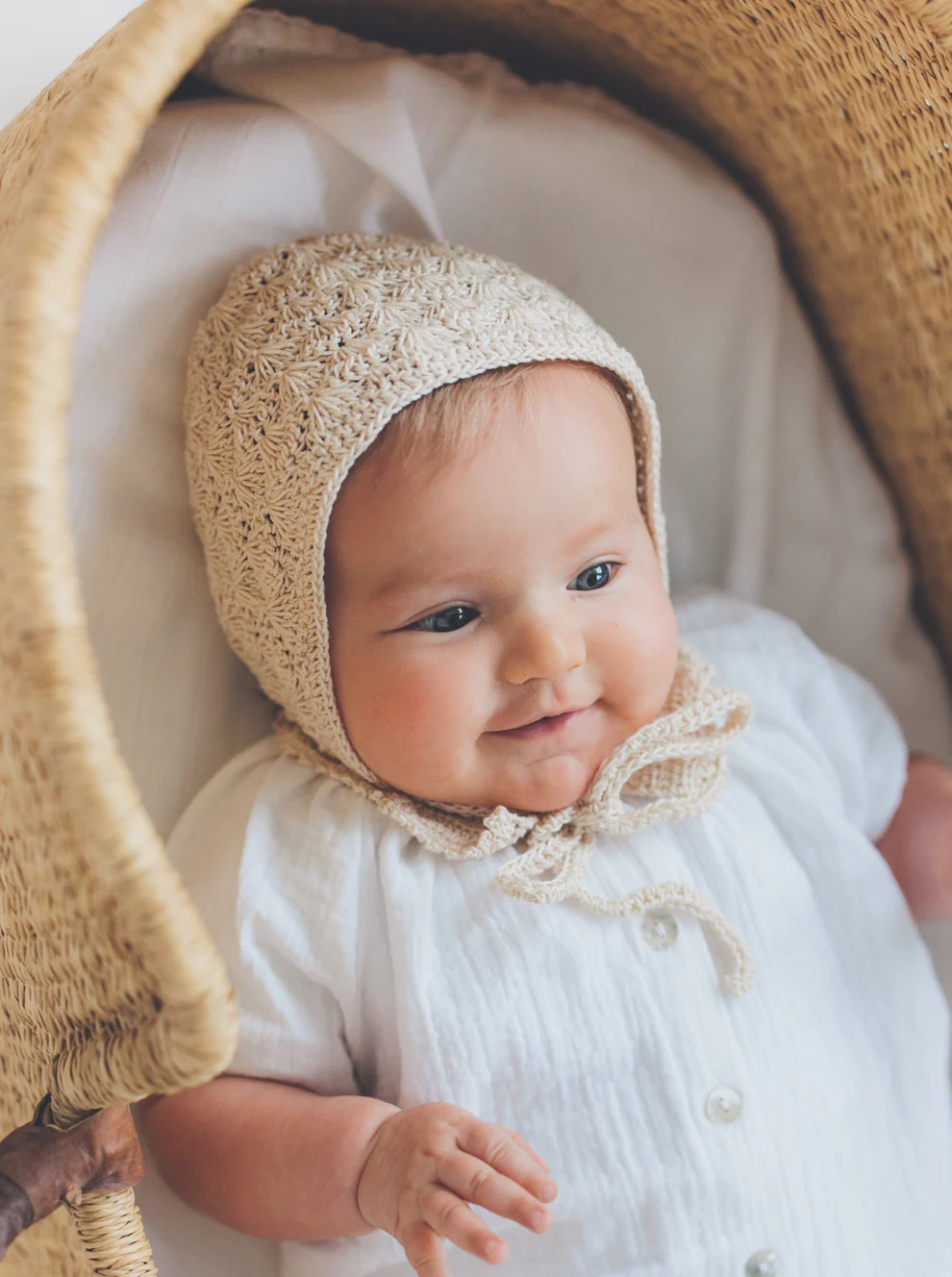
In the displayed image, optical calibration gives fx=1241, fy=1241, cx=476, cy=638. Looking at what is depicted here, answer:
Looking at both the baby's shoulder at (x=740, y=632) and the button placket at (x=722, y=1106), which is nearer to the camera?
the button placket at (x=722, y=1106)

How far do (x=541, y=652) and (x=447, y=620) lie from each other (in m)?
0.08

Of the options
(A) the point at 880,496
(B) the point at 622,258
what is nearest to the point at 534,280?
(B) the point at 622,258

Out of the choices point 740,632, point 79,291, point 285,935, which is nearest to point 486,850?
point 285,935

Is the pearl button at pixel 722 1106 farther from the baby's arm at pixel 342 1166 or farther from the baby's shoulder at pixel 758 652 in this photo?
the baby's shoulder at pixel 758 652

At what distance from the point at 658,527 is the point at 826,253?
335mm

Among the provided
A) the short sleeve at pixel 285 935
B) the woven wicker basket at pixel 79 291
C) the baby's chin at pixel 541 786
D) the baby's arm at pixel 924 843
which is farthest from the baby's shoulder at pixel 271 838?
the baby's arm at pixel 924 843

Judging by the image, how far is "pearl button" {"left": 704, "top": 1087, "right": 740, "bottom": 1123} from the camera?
0.93 m

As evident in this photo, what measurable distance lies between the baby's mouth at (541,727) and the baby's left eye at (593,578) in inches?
3.9

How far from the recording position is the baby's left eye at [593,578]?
3.18ft

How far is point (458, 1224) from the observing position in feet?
2.52

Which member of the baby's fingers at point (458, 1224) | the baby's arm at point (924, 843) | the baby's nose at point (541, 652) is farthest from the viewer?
the baby's arm at point (924, 843)

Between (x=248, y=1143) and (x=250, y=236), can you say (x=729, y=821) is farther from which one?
(x=250, y=236)

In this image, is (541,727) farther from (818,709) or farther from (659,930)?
(818,709)

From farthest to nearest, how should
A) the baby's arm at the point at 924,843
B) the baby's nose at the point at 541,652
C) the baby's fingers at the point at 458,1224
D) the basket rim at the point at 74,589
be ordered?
the baby's arm at the point at 924,843, the baby's nose at the point at 541,652, the baby's fingers at the point at 458,1224, the basket rim at the point at 74,589
